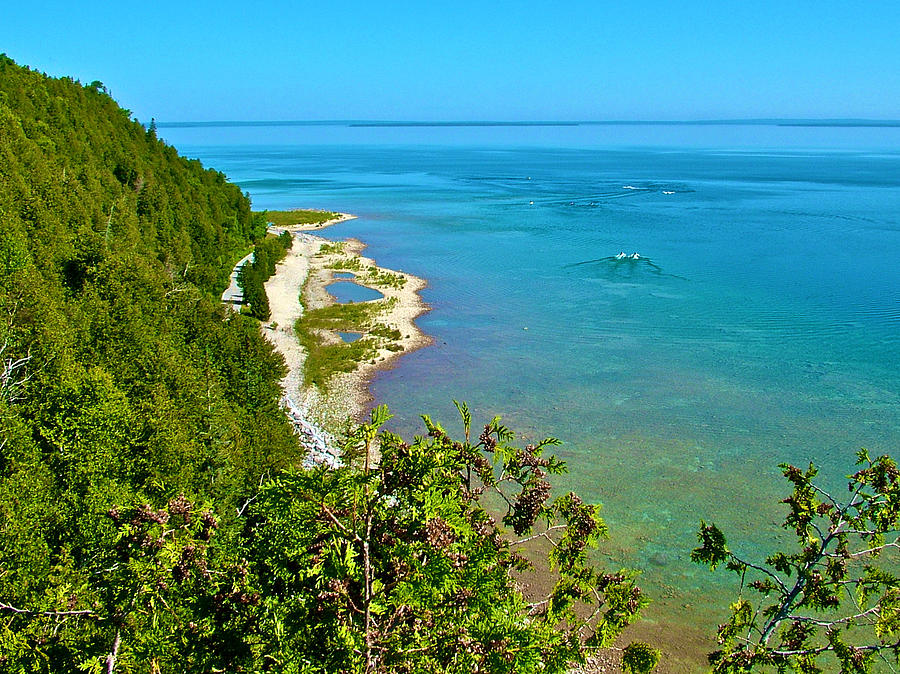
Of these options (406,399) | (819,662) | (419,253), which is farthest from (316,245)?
(819,662)

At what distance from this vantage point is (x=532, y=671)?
4.94 m

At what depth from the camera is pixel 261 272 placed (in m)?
44.0

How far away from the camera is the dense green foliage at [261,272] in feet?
119

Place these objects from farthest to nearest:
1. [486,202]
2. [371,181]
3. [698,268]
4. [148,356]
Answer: [371,181], [486,202], [698,268], [148,356]

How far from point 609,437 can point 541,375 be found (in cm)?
652

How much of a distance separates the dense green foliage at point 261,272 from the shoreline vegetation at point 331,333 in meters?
0.62

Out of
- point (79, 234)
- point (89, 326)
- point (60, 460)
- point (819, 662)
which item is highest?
point (79, 234)

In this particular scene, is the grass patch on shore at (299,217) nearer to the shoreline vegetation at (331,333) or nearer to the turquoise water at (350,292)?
the shoreline vegetation at (331,333)

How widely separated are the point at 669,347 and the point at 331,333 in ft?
55.5

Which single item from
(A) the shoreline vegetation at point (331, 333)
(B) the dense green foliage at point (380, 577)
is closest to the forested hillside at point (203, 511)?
(B) the dense green foliage at point (380, 577)

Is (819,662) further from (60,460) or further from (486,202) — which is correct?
(486,202)

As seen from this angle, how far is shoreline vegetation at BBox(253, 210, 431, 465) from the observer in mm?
25797

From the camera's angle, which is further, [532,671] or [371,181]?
[371,181]

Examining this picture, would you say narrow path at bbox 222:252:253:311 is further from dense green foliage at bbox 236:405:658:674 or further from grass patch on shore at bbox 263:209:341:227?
dense green foliage at bbox 236:405:658:674
